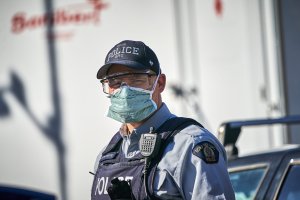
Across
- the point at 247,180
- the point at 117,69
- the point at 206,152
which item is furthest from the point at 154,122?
the point at 247,180

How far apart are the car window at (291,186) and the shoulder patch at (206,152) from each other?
1.24 meters

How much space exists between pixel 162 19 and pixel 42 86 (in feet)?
5.44

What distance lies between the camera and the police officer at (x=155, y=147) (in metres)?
2.68

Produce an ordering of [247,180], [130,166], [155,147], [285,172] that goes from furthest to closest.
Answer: [247,180], [285,172], [130,166], [155,147]

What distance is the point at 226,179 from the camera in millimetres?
2707

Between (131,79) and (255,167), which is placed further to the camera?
(255,167)

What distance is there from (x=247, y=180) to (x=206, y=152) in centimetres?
172

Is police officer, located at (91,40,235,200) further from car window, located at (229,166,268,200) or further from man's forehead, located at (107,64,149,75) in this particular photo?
car window, located at (229,166,268,200)

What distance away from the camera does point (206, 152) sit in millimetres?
2680

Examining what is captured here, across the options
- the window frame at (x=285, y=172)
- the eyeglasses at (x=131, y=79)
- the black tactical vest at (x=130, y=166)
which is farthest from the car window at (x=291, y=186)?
the eyeglasses at (x=131, y=79)

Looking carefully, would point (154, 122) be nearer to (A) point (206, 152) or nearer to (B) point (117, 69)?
(B) point (117, 69)

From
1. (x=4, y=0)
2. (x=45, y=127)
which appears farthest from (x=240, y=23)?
(x=4, y=0)

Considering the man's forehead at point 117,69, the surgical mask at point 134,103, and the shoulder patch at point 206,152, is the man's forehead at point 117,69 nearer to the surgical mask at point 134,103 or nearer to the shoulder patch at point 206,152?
the surgical mask at point 134,103

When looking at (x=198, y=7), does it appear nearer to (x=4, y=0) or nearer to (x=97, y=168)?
(x=4, y=0)
